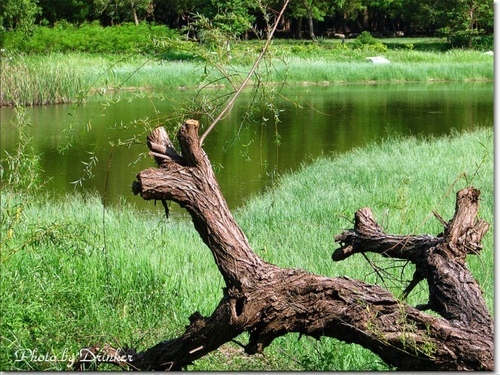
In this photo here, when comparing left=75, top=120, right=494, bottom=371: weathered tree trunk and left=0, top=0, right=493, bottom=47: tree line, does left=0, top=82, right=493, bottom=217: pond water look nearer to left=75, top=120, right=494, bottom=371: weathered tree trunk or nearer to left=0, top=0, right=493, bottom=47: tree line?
left=0, top=0, right=493, bottom=47: tree line

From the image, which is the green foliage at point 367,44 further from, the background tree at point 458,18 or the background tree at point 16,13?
the background tree at point 16,13

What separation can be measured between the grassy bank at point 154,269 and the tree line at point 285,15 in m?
0.98

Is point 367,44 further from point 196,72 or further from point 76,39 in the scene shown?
point 196,72

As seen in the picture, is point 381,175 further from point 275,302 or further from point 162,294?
point 275,302

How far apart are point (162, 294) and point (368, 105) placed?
11111 mm

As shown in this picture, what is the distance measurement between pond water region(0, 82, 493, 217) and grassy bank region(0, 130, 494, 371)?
985mm

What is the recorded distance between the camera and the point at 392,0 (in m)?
26.2

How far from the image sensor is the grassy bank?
2.73 meters

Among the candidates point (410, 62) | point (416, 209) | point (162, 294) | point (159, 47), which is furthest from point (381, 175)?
point (410, 62)

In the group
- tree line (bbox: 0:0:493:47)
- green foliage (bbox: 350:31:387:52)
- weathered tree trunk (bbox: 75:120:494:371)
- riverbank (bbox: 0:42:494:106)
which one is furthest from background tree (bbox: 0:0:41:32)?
green foliage (bbox: 350:31:387:52)

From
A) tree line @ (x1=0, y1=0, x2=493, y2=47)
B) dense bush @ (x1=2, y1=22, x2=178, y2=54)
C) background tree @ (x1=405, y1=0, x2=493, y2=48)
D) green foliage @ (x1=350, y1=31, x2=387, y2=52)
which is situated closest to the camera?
tree line @ (x1=0, y1=0, x2=493, y2=47)

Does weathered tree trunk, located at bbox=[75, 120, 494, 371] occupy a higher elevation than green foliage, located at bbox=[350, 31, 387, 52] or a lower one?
higher

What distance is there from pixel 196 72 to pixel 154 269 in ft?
32.5

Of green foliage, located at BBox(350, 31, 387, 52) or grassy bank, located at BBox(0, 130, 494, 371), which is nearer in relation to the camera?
grassy bank, located at BBox(0, 130, 494, 371)
